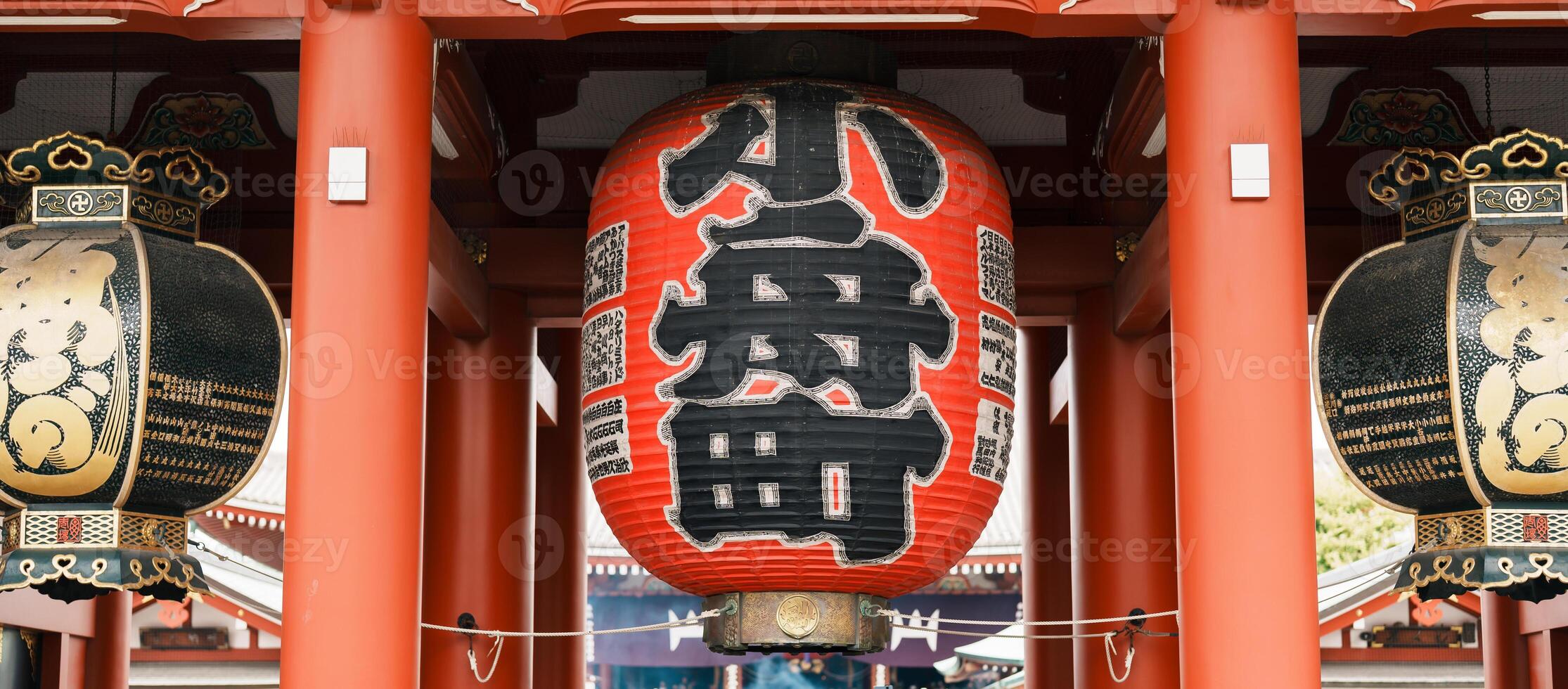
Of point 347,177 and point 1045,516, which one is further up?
point 347,177

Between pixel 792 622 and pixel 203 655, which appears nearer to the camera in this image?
pixel 792 622

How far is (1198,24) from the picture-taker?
6230 mm

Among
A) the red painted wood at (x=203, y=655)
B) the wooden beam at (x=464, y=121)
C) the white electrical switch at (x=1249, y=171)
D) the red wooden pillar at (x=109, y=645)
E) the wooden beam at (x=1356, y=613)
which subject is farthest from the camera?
the red painted wood at (x=203, y=655)

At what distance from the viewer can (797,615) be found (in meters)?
6.68

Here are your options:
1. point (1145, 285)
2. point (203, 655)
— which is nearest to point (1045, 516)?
point (1145, 285)

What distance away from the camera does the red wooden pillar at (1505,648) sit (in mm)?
10148

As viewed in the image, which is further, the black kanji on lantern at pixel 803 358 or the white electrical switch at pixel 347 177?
the black kanji on lantern at pixel 803 358

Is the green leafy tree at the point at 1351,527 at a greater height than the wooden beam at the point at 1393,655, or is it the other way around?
the green leafy tree at the point at 1351,527

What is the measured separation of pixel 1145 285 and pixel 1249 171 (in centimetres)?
224

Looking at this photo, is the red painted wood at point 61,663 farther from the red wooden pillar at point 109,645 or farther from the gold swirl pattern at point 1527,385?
the gold swirl pattern at point 1527,385

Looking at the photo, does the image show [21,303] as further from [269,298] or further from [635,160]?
[635,160]

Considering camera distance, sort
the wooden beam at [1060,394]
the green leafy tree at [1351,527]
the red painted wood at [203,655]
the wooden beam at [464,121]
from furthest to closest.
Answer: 1. the green leafy tree at [1351,527]
2. the red painted wood at [203,655]
3. the wooden beam at [1060,394]
4. the wooden beam at [464,121]

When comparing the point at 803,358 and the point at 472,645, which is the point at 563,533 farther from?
the point at 803,358

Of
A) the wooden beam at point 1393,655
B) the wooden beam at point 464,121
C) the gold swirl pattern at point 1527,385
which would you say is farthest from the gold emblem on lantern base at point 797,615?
the wooden beam at point 1393,655
